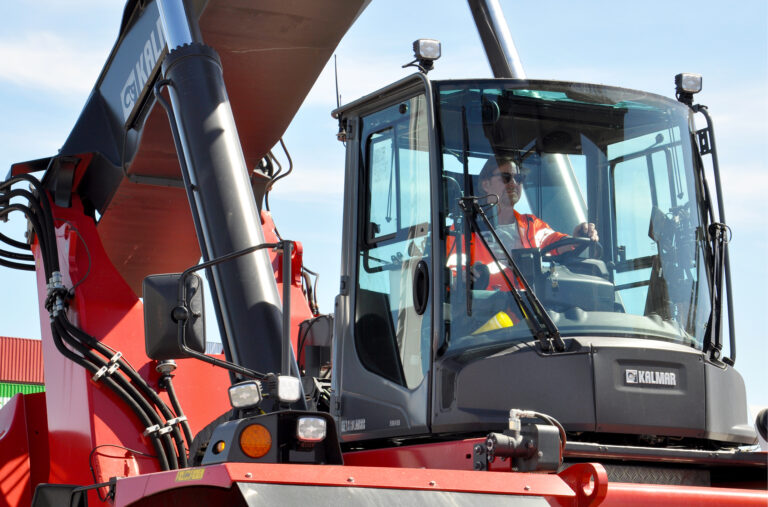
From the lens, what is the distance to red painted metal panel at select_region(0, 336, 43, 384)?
30.0 m

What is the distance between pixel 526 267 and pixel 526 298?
0.13 metres

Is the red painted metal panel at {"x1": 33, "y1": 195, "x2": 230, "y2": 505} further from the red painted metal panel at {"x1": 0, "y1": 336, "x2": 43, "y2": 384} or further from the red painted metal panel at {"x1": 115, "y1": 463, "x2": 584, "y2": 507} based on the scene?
the red painted metal panel at {"x1": 0, "y1": 336, "x2": 43, "y2": 384}

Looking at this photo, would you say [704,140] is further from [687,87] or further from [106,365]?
[106,365]

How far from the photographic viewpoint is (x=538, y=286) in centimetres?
407

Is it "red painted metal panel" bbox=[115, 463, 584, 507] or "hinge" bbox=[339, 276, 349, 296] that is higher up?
"hinge" bbox=[339, 276, 349, 296]

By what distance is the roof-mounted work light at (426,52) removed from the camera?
4.38 metres

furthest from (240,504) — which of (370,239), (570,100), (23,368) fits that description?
(23,368)

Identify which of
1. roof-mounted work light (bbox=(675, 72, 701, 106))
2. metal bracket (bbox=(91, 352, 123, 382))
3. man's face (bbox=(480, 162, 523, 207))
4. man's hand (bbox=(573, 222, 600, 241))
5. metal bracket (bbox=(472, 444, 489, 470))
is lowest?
metal bracket (bbox=(472, 444, 489, 470))

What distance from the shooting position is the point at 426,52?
439cm

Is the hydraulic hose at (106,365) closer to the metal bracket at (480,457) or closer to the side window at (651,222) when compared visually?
the metal bracket at (480,457)

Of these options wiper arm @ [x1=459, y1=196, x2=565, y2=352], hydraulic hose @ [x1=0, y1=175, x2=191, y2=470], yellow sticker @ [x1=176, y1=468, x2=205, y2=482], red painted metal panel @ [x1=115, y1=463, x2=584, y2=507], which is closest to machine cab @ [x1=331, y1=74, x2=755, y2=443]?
wiper arm @ [x1=459, y1=196, x2=565, y2=352]

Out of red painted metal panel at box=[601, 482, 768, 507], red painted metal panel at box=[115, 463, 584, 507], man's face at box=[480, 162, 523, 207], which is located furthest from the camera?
man's face at box=[480, 162, 523, 207]

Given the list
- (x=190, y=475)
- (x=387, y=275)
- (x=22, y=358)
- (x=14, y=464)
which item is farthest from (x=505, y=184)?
(x=22, y=358)

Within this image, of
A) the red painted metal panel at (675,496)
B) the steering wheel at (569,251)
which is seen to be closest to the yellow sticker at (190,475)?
the red painted metal panel at (675,496)
